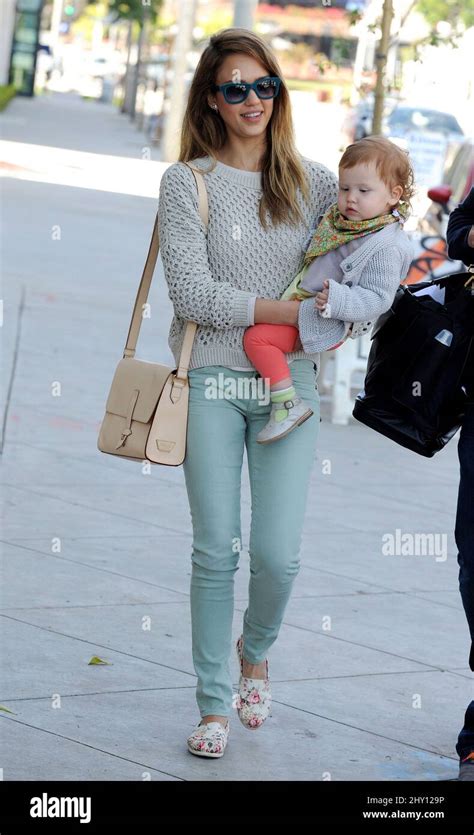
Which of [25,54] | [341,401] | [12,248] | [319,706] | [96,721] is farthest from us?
Result: [25,54]

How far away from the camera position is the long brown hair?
3936 mm

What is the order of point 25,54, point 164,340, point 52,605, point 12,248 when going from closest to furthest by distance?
point 52,605
point 164,340
point 12,248
point 25,54

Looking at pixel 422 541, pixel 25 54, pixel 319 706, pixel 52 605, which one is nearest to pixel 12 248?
pixel 422 541

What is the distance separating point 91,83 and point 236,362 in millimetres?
81988

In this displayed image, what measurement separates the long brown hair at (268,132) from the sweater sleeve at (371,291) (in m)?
0.32

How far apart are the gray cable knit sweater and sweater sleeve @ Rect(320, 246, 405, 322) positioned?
257 mm

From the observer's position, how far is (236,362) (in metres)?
3.94

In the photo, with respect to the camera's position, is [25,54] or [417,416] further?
[25,54]

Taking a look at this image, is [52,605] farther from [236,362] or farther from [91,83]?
[91,83]

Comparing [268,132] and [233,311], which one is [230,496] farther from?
[268,132]

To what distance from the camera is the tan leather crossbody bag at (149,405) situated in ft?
12.9

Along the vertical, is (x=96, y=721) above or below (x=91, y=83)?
above
